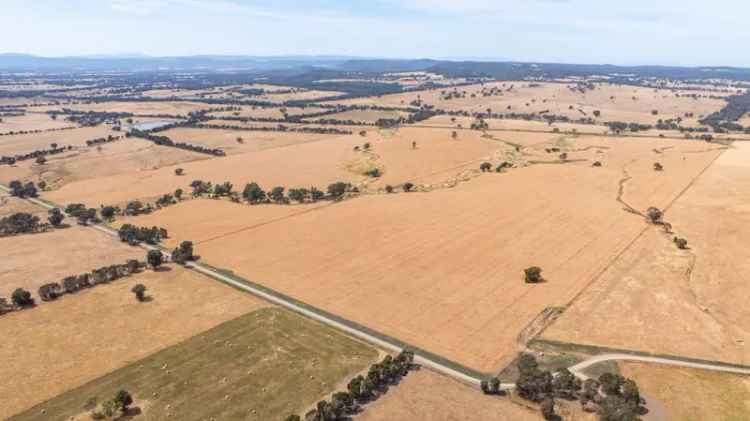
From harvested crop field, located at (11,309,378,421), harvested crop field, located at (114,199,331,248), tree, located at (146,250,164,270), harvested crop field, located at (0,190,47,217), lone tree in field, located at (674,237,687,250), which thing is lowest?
harvested crop field, located at (11,309,378,421)

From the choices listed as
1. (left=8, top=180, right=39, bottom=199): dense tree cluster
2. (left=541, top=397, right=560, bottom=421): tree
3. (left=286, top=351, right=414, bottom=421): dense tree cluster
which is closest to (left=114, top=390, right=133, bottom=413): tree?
(left=286, top=351, right=414, bottom=421): dense tree cluster

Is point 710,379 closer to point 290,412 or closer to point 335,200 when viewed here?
point 290,412

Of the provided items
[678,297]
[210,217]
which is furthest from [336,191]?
[678,297]

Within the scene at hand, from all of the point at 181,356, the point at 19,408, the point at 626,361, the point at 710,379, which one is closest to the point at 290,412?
the point at 181,356

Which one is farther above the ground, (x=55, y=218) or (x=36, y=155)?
(x=36, y=155)

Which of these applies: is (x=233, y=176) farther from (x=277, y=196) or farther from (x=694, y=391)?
(x=694, y=391)

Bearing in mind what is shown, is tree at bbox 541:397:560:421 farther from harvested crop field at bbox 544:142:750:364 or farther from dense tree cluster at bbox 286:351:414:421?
dense tree cluster at bbox 286:351:414:421
